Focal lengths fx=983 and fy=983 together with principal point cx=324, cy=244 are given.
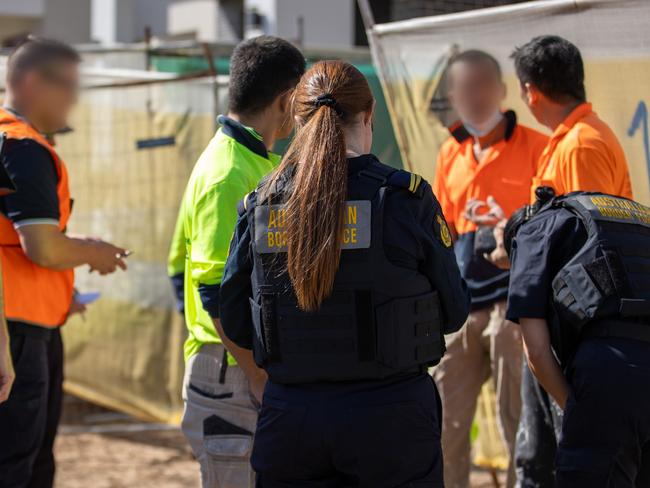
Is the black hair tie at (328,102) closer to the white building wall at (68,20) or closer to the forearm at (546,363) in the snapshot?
the forearm at (546,363)

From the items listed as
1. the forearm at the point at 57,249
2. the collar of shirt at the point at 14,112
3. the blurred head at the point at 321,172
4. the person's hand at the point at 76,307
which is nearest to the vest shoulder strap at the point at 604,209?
the blurred head at the point at 321,172

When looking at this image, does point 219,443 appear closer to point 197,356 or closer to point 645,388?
point 197,356

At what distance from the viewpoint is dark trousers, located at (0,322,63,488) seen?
149 inches

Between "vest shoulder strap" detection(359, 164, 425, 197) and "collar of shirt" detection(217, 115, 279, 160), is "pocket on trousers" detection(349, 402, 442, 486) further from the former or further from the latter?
"collar of shirt" detection(217, 115, 279, 160)

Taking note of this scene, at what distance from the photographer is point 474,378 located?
15.6 feet

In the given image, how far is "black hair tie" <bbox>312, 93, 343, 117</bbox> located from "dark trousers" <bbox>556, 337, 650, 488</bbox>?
104cm

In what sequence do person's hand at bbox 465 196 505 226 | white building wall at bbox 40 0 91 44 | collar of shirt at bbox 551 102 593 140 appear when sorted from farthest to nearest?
1. white building wall at bbox 40 0 91 44
2. person's hand at bbox 465 196 505 226
3. collar of shirt at bbox 551 102 593 140

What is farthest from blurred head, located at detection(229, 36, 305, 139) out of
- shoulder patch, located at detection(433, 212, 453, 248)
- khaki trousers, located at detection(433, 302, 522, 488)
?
khaki trousers, located at detection(433, 302, 522, 488)

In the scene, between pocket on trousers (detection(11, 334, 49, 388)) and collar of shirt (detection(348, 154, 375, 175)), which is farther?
pocket on trousers (detection(11, 334, 49, 388))

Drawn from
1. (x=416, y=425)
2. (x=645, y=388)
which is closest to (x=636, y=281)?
(x=645, y=388)

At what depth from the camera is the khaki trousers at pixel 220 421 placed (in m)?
3.27

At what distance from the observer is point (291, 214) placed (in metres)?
2.63

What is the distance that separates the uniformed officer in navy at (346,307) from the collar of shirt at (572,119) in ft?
4.12

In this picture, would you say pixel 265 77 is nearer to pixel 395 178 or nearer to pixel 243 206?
pixel 243 206
